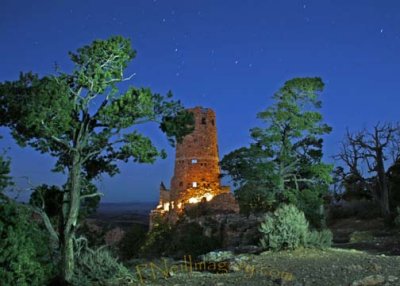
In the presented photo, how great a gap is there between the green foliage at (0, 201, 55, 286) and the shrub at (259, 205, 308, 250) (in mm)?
7714

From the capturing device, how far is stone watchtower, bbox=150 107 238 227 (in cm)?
4122

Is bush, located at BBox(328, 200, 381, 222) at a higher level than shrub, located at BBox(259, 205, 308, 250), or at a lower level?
higher

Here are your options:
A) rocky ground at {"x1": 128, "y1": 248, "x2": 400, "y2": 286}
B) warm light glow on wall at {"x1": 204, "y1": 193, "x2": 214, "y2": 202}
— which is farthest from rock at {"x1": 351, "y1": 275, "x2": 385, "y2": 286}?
warm light glow on wall at {"x1": 204, "y1": 193, "x2": 214, "y2": 202}

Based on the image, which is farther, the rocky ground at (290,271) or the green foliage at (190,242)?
the green foliage at (190,242)

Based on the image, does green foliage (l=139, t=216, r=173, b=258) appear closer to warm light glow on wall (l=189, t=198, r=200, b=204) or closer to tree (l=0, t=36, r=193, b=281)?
warm light glow on wall (l=189, t=198, r=200, b=204)

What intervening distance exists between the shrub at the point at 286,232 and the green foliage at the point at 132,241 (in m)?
24.1

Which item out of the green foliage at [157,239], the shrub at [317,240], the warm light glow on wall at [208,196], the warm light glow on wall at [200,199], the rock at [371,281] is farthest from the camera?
the warm light glow on wall at [208,196]

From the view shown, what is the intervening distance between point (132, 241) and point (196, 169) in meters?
8.64

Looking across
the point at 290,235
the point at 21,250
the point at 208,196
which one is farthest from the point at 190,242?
the point at 21,250

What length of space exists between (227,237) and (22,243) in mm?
20042

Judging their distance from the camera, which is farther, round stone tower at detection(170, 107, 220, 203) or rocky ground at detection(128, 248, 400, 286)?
round stone tower at detection(170, 107, 220, 203)

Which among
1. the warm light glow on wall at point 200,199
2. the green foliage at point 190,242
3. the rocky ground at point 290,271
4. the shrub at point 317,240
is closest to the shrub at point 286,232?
the shrub at point 317,240

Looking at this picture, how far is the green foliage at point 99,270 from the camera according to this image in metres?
9.85

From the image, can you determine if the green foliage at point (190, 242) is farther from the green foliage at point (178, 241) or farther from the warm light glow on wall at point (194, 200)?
the warm light glow on wall at point (194, 200)
